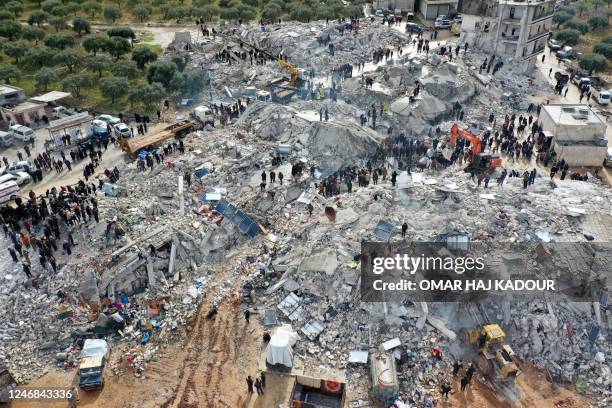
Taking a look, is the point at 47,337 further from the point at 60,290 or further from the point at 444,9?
the point at 444,9

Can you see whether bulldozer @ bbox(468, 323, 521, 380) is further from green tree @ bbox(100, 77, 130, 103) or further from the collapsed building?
green tree @ bbox(100, 77, 130, 103)

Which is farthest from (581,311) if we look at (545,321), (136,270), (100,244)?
(100,244)

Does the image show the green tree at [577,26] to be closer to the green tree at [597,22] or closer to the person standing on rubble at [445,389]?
the green tree at [597,22]

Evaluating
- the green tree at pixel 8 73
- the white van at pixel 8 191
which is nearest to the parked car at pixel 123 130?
the white van at pixel 8 191

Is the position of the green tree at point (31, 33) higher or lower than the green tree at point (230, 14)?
lower

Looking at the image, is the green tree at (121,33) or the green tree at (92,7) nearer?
the green tree at (121,33)

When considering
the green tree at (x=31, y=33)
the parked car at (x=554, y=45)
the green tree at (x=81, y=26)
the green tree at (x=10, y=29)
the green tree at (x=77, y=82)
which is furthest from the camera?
the green tree at (x=81, y=26)
